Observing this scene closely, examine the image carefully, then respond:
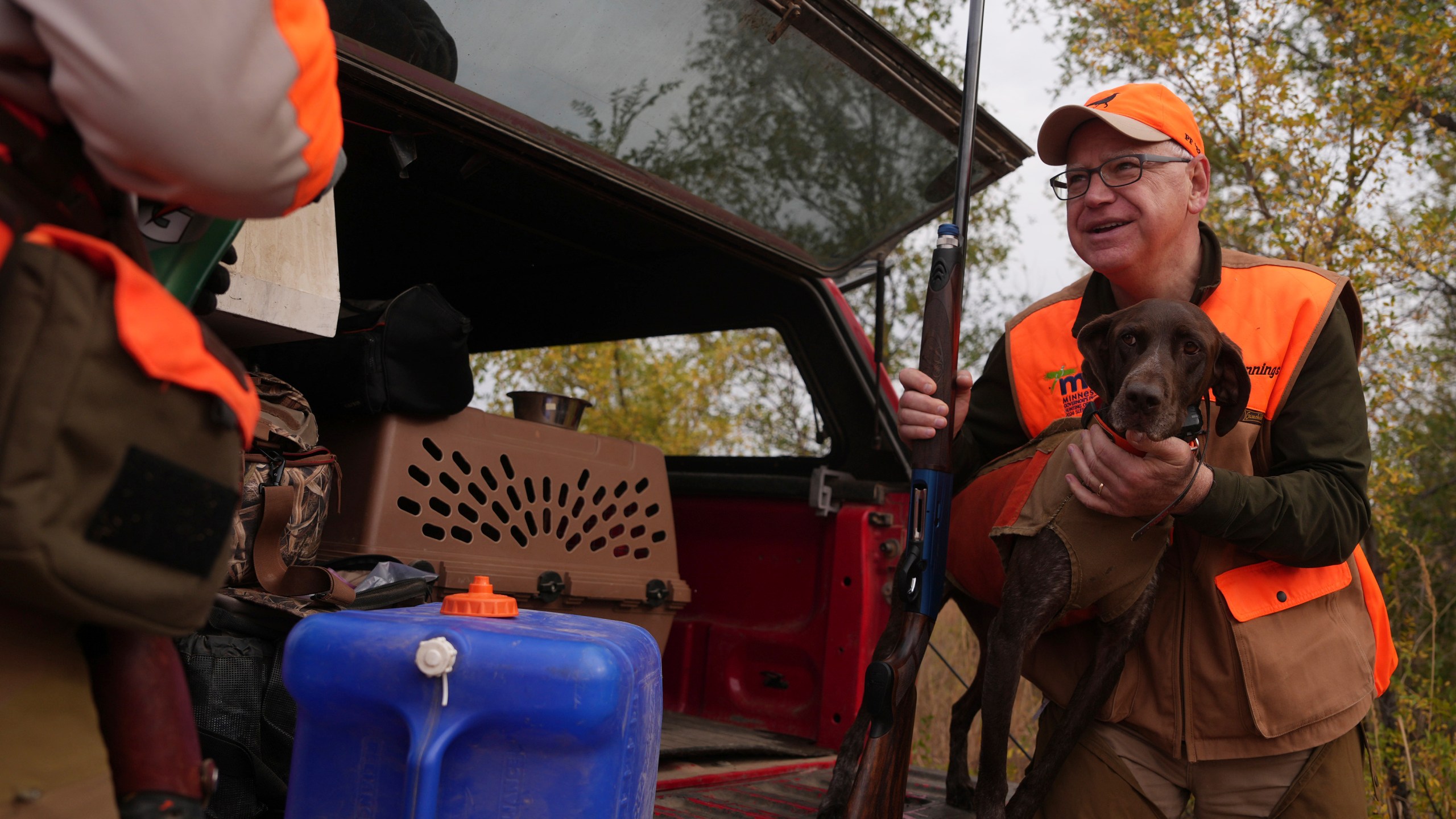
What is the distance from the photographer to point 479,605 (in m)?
1.67

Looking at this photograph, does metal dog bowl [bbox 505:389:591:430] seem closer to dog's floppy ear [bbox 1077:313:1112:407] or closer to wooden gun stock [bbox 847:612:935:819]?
wooden gun stock [bbox 847:612:935:819]

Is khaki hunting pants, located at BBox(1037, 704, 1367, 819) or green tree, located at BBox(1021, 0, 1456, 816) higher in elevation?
green tree, located at BBox(1021, 0, 1456, 816)

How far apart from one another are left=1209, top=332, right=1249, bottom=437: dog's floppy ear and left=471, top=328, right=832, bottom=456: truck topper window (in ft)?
19.1

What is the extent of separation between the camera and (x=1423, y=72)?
18.6 ft

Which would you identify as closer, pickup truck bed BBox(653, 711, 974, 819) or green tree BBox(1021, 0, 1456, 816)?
pickup truck bed BBox(653, 711, 974, 819)

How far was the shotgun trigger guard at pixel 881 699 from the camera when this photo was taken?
229 cm

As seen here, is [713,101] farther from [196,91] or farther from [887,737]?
[196,91]

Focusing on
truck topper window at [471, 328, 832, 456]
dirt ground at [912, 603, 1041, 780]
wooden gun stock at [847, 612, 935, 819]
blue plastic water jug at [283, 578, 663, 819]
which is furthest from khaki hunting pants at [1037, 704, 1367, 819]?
truck topper window at [471, 328, 832, 456]

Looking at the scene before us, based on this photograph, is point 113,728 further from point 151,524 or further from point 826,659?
point 826,659

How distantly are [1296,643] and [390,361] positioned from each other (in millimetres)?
2108

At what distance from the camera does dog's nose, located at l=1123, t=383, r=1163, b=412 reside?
1847 mm

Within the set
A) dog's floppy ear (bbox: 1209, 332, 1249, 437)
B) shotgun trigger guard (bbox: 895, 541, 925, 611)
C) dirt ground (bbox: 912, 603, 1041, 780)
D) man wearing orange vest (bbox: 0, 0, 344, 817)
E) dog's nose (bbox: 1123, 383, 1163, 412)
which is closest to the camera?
man wearing orange vest (bbox: 0, 0, 344, 817)

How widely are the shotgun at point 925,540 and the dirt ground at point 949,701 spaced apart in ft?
9.85

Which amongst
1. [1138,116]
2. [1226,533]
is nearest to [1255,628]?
[1226,533]
